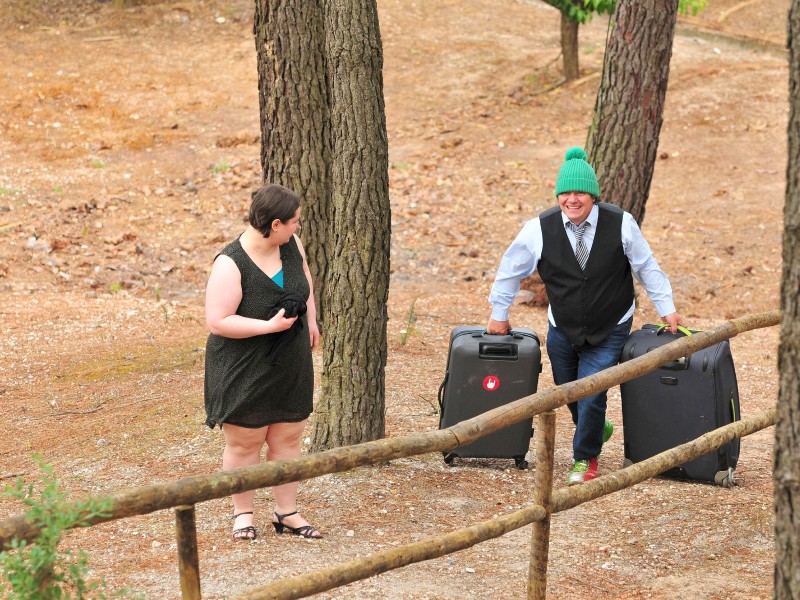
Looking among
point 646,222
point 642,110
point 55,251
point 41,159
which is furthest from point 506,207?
point 41,159

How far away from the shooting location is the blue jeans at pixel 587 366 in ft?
19.0

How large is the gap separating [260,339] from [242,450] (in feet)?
1.82

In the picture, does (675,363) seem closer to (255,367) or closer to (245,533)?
(255,367)

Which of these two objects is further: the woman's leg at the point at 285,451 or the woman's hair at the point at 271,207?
the woman's leg at the point at 285,451

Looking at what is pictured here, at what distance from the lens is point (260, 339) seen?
4871 mm

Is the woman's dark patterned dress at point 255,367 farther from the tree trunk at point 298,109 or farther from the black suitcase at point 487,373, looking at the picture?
the tree trunk at point 298,109

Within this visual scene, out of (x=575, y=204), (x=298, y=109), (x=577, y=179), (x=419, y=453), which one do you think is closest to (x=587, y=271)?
(x=575, y=204)

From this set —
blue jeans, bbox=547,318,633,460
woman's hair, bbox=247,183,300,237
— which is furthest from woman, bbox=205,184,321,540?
blue jeans, bbox=547,318,633,460

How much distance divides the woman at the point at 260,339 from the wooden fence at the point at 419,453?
3.59 feet

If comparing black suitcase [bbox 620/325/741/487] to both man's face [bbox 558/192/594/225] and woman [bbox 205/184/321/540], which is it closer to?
man's face [bbox 558/192/594/225]

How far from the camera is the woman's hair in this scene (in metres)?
4.73

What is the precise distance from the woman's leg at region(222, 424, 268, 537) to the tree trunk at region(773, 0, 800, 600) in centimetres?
267

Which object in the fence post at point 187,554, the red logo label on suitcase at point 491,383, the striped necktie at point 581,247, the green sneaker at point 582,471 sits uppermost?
the striped necktie at point 581,247

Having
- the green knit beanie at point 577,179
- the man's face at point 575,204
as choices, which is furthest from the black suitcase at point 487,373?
the green knit beanie at point 577,179
